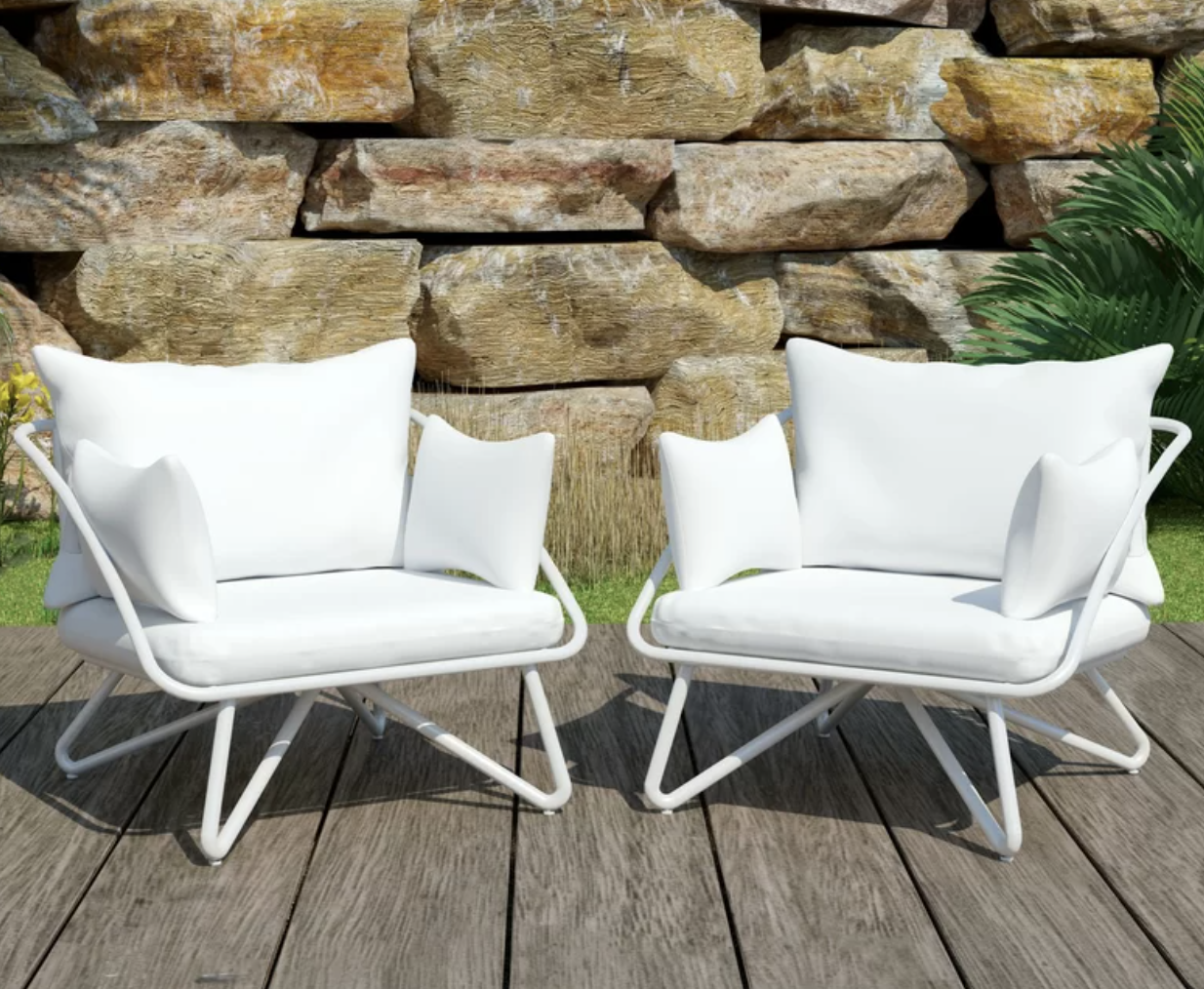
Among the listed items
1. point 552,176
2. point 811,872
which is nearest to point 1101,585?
point 811,872

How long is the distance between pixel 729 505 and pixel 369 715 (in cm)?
84

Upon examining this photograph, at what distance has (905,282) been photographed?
6.08 metres

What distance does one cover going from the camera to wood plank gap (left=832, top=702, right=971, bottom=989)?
1962 millimetres

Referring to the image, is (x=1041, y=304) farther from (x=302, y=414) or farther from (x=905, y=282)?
(x=302, y=414)

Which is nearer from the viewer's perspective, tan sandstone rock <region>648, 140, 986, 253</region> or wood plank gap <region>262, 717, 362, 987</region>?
wood plank gap <region>262, 717, 362, 987</region>

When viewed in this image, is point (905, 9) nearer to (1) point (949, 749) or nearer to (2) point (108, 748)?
(1) point (949, 749)

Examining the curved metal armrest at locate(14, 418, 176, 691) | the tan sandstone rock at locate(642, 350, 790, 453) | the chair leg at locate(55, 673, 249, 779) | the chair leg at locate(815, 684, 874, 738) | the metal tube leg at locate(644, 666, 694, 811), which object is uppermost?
the curved metal armrest at locate(14, 418, 176, 691)

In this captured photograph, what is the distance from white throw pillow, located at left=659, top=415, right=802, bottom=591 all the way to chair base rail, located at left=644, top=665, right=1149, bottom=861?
0.71 ft

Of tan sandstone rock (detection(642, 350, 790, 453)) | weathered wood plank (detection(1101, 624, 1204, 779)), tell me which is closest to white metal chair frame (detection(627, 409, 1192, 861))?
weathered wood plank (detection(1101, 624, 1204, 779))

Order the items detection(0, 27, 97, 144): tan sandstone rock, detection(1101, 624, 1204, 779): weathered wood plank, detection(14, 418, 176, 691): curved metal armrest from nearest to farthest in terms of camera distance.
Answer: detection(14, 418, 176, 691): curved metal armrest → detection(1101, 624, 1204, 779): weathered wood plank → detection(0, 27, 97, 144): tan sandstone rock

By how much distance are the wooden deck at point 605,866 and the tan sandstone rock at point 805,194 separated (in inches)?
125

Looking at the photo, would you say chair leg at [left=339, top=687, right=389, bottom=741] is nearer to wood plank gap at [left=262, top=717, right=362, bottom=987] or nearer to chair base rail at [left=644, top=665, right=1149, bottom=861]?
wood plank gap at [left=262, top=717, right=362, bottom=987]

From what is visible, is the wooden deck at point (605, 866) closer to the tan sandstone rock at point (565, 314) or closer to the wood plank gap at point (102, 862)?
the wood plank gap at point (102, 862)

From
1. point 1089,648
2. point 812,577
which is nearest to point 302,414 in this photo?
point 812,577
